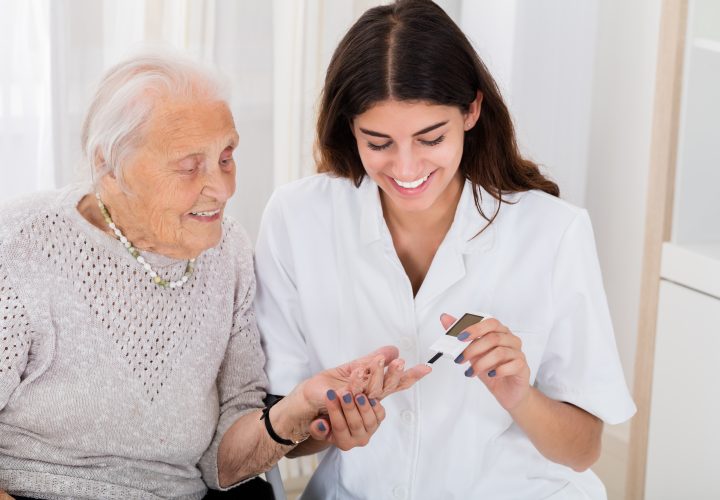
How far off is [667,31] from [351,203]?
0.93 metres

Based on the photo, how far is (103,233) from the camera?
1.70 m

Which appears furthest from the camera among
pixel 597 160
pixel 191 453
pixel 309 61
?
pixel 597 160

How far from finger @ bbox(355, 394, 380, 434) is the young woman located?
0.60 ft

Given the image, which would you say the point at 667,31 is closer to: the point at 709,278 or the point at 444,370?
the point at 709,278

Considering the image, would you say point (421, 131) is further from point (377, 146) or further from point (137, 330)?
point (137, 330)

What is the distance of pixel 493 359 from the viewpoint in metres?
1.57

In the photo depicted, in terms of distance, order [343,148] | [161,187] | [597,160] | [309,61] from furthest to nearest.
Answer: [597,160] → [309,61] → [343,148] → [161,187]

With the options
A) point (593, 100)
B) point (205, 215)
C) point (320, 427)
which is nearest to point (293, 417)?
point (320, 427)

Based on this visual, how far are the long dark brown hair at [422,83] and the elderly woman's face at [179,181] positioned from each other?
0.21 metres

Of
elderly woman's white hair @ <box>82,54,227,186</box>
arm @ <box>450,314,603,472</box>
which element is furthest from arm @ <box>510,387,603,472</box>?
elderly woman's white hair @ <box>82,54,227,186</box>

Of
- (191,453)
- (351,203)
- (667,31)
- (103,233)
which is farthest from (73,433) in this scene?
(667,31)

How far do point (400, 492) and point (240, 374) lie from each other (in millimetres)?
359

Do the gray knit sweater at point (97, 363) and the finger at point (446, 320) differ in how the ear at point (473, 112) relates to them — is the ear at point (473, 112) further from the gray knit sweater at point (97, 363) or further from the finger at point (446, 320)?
the gray knit sweater at point (97, 363)

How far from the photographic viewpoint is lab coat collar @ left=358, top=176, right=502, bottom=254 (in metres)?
1.80
